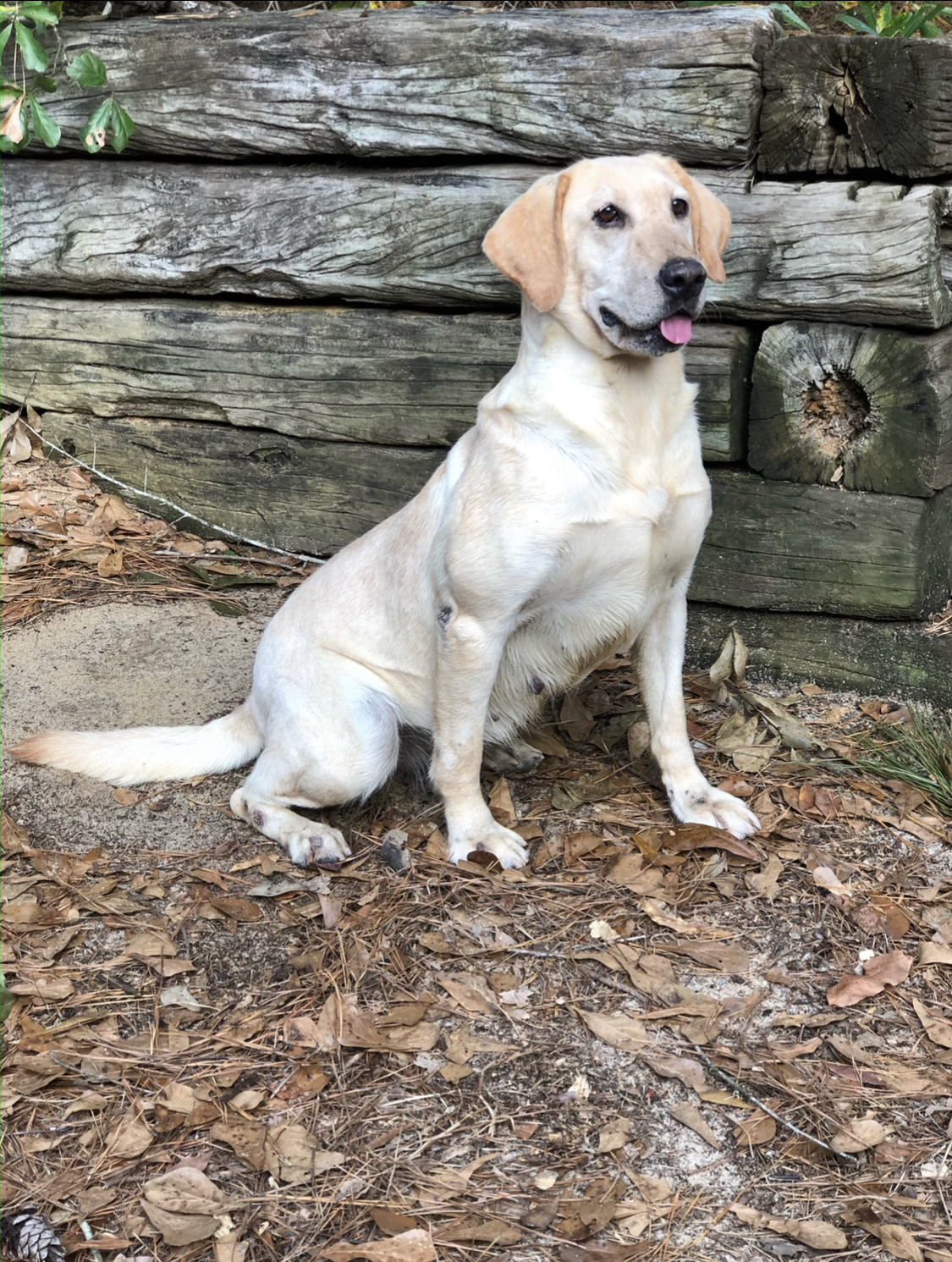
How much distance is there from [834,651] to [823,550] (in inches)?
13.8

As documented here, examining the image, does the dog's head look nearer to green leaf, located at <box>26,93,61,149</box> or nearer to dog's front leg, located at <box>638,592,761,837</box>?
dog's front leg, located at <box>638,592,761,837</box>

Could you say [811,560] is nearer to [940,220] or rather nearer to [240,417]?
[940,220]

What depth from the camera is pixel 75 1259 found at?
202 cm

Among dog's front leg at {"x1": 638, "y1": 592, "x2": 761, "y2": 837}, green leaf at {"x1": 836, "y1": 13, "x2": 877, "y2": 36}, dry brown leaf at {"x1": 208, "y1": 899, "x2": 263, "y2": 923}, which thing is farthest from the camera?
green leaf at {"x1": 836, "y1": 13, "x2": 877, "y2": 36}

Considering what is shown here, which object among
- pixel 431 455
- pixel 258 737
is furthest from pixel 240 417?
pixel 258 737

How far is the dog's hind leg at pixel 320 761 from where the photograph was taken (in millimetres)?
3277

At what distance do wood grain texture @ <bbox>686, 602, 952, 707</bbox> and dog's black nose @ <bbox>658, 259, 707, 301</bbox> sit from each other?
1.51 meters

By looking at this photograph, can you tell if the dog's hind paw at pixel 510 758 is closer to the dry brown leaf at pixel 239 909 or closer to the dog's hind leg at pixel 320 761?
the dog's hind leg at pixel 320 761

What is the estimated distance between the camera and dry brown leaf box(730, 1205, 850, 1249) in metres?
2.04

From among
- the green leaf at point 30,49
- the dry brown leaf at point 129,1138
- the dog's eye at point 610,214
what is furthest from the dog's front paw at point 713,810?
the green leaf at point 30,49

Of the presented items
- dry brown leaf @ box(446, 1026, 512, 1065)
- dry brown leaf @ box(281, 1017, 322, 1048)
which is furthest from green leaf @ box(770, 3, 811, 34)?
dry brown leaf @ box(281, 1017, 322, 1048)

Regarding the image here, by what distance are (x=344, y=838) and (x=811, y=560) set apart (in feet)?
5.74

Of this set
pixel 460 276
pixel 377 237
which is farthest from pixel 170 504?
pixel 460 276

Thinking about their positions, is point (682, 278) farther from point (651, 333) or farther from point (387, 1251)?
point (387, 1251)
